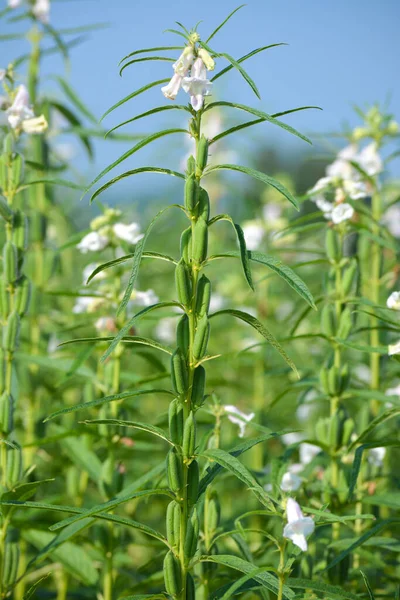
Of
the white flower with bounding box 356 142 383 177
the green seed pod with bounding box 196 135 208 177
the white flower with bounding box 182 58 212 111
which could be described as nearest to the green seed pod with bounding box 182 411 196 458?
the green seed pod with bounding box 196 135 208 177

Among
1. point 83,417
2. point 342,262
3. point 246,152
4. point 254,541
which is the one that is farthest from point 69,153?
point 342,262

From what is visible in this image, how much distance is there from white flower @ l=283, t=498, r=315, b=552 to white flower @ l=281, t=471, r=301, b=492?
30 centimetres

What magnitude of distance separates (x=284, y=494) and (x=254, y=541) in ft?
4.54

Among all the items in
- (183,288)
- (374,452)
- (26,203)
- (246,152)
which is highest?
(246,152)

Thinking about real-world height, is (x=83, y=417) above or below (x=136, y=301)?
below

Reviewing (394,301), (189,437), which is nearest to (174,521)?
(189,437)

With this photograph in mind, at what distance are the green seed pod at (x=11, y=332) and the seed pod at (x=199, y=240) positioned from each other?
1.70ft

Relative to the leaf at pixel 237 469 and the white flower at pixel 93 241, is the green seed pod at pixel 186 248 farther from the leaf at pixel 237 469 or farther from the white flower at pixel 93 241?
the white flower at pixel 93 241

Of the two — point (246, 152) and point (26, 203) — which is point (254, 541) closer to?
point (26, 203)

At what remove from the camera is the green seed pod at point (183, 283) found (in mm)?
1195

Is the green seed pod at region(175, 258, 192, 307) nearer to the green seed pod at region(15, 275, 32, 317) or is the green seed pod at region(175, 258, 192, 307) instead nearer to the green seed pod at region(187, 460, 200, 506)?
the green seed pod at region(187, 460, 200, 506)

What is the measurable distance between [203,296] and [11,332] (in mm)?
527

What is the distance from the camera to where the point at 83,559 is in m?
1.88

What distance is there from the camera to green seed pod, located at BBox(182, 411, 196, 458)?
1204mm
